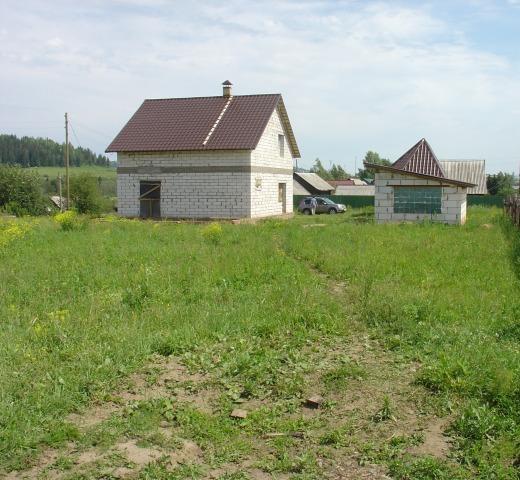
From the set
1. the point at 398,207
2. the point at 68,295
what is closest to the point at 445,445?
the point at 68,295

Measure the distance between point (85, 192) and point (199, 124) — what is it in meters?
21.3

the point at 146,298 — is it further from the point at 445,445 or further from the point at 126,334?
the point at 445,445

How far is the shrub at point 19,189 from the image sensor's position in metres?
40.7

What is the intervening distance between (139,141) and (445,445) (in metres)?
22.3

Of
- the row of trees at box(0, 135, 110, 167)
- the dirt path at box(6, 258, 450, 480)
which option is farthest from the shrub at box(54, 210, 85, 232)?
the row of trees at box(0, 135, 110, 167)

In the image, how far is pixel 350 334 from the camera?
6.81 meters

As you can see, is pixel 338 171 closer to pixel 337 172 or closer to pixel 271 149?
pixel 337 172

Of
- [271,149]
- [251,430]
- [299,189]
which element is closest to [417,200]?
[271,149]

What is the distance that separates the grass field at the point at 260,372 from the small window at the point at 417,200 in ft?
37.2

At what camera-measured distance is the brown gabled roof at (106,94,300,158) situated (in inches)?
944

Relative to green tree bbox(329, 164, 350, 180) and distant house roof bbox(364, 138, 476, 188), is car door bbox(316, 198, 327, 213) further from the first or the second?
green tree bbox(329, 164, 350, 180)

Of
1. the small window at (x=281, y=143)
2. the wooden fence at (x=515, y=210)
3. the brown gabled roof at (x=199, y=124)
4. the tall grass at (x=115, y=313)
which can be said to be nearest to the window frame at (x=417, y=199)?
the wooden fence at (x=515, y=210)

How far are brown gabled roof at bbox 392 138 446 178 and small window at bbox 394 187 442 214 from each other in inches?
299

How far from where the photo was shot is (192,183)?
2417 cm
